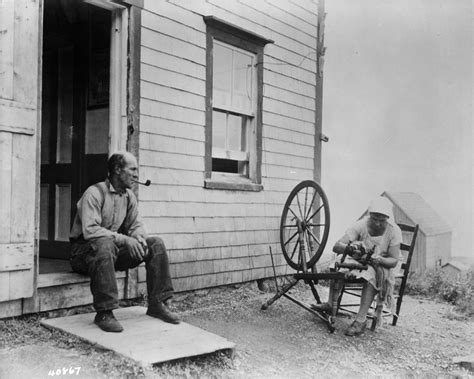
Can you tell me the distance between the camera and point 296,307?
583cm

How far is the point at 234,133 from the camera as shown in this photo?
614 centimetres

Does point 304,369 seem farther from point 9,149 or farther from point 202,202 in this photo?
point 9,149

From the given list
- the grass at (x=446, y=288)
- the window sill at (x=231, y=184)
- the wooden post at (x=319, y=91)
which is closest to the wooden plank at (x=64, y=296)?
the window sill at (x=231, y=184)

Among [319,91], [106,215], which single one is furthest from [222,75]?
[106,215]

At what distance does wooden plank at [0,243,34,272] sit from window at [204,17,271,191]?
221cm

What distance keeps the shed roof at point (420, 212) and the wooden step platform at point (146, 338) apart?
25.5 ft

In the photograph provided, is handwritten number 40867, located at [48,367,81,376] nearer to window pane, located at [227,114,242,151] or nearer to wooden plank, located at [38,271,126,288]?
wooden plank, located at [38,271,126,288]

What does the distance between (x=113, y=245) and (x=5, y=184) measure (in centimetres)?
84

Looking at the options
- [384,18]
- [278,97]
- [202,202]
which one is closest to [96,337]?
[202,202]

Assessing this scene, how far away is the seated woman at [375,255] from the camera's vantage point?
4973mm

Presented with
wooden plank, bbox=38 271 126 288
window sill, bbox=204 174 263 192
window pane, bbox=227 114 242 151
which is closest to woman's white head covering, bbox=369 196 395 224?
window sill, bbox=204 174 263 192

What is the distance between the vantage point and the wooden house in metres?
3.77

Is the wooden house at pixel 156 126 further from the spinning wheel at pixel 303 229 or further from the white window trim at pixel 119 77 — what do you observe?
the spinning wheel at pixel 303 229

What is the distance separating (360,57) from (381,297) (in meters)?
8.10
